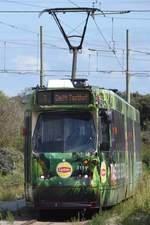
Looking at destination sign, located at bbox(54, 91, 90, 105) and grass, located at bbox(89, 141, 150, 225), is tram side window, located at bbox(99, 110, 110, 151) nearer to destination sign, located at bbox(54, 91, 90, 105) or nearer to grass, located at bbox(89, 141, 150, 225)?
destination sign, located at bbox(54, 91, 90, 105)

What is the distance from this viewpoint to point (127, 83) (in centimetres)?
5169

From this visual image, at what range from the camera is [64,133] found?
1827 cm

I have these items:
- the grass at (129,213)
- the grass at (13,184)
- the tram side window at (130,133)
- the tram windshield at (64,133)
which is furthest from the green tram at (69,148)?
the grass at (13,184)

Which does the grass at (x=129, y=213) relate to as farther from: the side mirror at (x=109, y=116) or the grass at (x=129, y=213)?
the side mirror at (x=109, y=116)

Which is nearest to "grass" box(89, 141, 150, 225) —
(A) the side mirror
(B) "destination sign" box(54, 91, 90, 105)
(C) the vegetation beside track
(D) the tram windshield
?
(C) the vegetation beside track

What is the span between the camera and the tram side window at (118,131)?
63.2 ft

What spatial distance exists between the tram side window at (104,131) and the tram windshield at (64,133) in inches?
8.0

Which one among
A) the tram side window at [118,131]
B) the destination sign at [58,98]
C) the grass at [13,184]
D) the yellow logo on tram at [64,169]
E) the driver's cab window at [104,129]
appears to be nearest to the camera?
the yellow logo on tram at [64,169]

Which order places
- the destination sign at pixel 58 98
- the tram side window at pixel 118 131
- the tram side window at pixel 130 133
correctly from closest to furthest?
1. the destination sign at pixel 58 98
2. the tram side window at pixel 118 131
3. the tram side window at pixel 130 133

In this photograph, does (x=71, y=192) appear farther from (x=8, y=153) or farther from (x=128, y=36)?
(x=128, y=36)

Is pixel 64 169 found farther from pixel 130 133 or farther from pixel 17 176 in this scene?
pixel 17 176

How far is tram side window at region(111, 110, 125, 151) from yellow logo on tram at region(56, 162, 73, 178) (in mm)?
1655

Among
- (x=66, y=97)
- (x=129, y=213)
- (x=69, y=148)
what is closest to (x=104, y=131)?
(x=69, y=148)

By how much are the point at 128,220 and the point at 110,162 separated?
2701 mm
